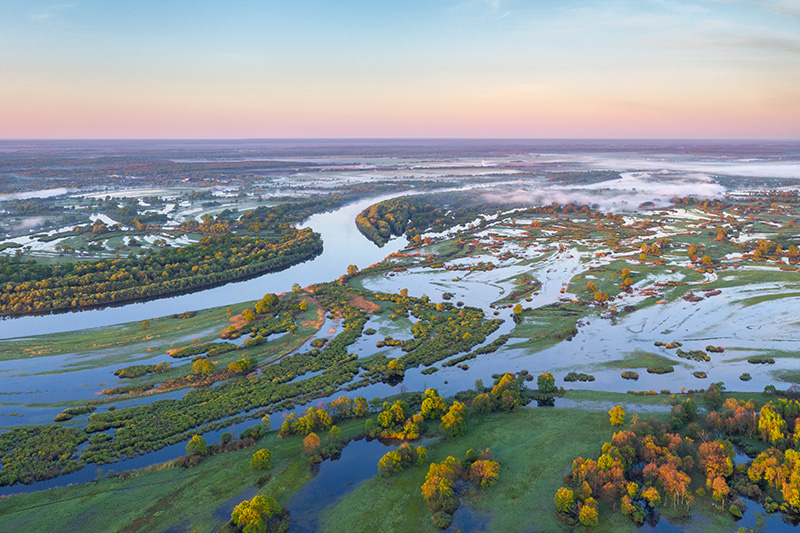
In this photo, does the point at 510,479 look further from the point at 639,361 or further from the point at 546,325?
the point at 546,325

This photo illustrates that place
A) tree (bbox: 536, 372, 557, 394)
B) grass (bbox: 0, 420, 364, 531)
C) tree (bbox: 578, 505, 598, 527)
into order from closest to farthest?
tree (bbox: 578, 505, 598, 527) < grass (bbox: 0, 420, 364, 531) < tree (bbox: 536, 372, 557, 394)

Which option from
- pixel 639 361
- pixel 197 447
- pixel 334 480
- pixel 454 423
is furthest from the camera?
pixel 639 361

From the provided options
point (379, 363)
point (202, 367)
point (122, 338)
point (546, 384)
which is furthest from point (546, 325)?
point (122, 338)

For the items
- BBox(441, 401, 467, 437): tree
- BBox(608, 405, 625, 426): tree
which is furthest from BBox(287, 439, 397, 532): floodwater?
BBox(608, 405, 625, 426): tree

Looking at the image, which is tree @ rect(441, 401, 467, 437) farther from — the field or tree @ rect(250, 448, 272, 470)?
tree @ rect(250, 448, 272, 470)

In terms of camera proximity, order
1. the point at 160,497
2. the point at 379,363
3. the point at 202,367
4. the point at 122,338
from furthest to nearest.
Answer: the point at 122,338 < the point at 379,363 < the point at 202,367 < the point at 160,497

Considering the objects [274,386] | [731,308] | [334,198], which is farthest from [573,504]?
[334,198]
